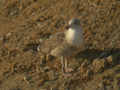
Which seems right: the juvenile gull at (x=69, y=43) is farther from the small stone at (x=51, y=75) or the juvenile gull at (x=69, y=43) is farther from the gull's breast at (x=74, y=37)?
the small stone at (x=51, y=75)

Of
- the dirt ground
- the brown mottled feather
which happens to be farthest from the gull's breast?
the dirt ground

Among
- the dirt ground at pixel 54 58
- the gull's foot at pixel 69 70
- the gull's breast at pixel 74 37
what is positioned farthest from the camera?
the gull's foot at pixel 69 70

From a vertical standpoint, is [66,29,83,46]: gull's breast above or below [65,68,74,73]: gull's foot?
above

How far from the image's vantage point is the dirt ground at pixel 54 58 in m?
6.09

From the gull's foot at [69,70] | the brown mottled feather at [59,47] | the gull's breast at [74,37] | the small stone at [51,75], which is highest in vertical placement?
the gull's breast at [74,37]

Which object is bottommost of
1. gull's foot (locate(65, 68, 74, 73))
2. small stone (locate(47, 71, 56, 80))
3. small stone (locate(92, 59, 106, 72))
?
small stone (locate(47, 71, 56, 80))

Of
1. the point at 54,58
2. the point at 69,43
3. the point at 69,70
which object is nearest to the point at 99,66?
the point at 69,70

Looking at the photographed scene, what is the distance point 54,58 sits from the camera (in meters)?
7.09

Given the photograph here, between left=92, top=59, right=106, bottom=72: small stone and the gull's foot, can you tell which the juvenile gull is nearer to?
the gull's foot

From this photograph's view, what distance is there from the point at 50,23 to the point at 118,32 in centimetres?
264

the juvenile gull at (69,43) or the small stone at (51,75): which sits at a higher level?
the juvenile gull at (69,43)

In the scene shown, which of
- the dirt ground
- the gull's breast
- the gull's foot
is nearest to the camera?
the dirt ground

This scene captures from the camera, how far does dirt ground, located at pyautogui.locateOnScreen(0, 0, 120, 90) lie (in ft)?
20.0

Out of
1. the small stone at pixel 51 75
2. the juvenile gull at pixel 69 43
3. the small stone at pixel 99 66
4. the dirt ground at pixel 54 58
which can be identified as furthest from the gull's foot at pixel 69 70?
the small stone at pixel 99 66
